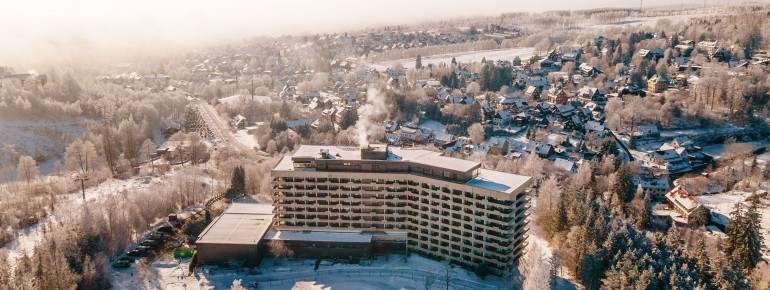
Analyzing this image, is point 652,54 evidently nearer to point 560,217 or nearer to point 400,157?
point 560,217

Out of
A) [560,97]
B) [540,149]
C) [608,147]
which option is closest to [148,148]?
[540,149]

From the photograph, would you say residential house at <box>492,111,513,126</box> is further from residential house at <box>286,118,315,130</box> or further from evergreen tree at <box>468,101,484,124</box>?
residential house at <box>286,118,315,130</box>

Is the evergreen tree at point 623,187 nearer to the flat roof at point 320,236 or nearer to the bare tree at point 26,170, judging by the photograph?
the flat roof at point 320,236

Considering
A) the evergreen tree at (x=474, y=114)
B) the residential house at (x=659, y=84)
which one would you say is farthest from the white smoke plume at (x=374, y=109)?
the residential house at (x=659, y=84)

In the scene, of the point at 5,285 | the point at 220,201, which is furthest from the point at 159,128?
the point at 5,285

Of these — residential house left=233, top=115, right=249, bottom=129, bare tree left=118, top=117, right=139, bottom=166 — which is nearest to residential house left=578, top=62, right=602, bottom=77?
residential house left=233, top=115, right=249, bottom=129
